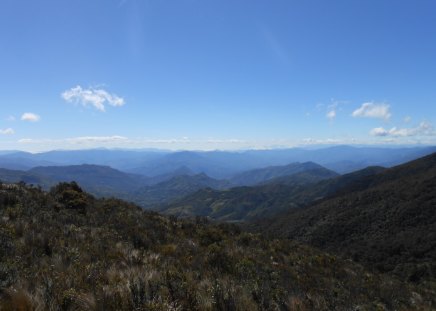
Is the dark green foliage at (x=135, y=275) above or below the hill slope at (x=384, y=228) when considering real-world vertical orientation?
above

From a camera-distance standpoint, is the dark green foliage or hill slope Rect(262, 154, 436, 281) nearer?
the dark green foliage

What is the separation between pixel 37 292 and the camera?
14.6 feet

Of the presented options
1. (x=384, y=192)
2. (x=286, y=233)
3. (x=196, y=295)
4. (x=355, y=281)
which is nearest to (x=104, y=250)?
(x=196, y=295)

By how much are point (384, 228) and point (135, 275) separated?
56.5 meters

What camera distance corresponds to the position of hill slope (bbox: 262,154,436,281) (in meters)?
36.7

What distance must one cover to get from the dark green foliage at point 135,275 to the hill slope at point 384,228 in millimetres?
16892

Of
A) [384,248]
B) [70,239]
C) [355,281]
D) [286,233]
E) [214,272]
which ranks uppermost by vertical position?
[70,239]

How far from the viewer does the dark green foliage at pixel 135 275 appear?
4.66 m

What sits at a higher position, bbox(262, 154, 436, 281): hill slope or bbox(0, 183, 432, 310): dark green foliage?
bbox(0, 183, 432, 310): dark green foliage

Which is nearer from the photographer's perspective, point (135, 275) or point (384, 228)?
point (135, 275)

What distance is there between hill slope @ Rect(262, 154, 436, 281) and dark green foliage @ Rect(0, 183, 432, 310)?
1689 cm

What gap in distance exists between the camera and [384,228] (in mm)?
54500

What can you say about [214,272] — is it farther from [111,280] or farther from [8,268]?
[8,268]

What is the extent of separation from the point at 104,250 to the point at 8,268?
2.96 metres
